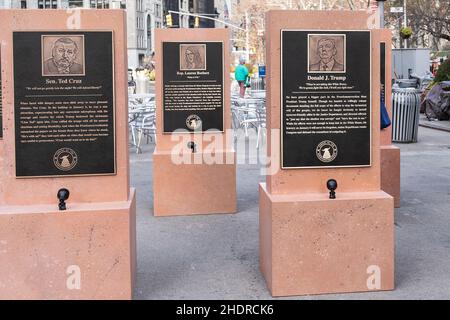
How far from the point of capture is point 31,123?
4773mm

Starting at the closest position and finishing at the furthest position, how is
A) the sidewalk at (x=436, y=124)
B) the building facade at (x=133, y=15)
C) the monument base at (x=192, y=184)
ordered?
the monument base at (x=192, y=184) → the sidewalk at (x=436, y=124) → the building facade at (x=133, y=15)

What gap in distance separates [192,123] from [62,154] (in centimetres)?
359

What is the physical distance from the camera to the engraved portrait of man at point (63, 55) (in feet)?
15.6

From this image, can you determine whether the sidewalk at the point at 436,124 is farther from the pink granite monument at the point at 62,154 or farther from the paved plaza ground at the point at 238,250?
the pink granite monument at the point at 62,154

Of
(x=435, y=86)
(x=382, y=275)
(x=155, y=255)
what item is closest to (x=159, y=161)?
(x=155, y=255)

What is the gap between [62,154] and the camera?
15.9 ft

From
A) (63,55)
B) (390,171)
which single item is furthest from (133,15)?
(63,55)

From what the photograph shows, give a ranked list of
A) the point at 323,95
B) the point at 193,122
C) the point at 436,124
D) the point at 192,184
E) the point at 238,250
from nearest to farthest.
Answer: the point at 323,95 → the point at 238,250 → the point at 192,184 → the point at 193,122 → the point at 436,124

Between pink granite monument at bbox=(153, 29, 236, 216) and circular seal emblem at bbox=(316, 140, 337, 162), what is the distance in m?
3.19

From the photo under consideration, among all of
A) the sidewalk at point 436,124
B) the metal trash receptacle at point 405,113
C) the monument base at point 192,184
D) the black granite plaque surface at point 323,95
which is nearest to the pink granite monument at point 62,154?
the black granite plaque surface at point 323,95

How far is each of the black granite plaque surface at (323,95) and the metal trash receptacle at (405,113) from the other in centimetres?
1059

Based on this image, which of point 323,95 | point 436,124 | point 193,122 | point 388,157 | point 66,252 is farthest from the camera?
point 436,124

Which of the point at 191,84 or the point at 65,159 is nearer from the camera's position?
the point at 65,159

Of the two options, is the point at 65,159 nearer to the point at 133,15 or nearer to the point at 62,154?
the point at 62,154
